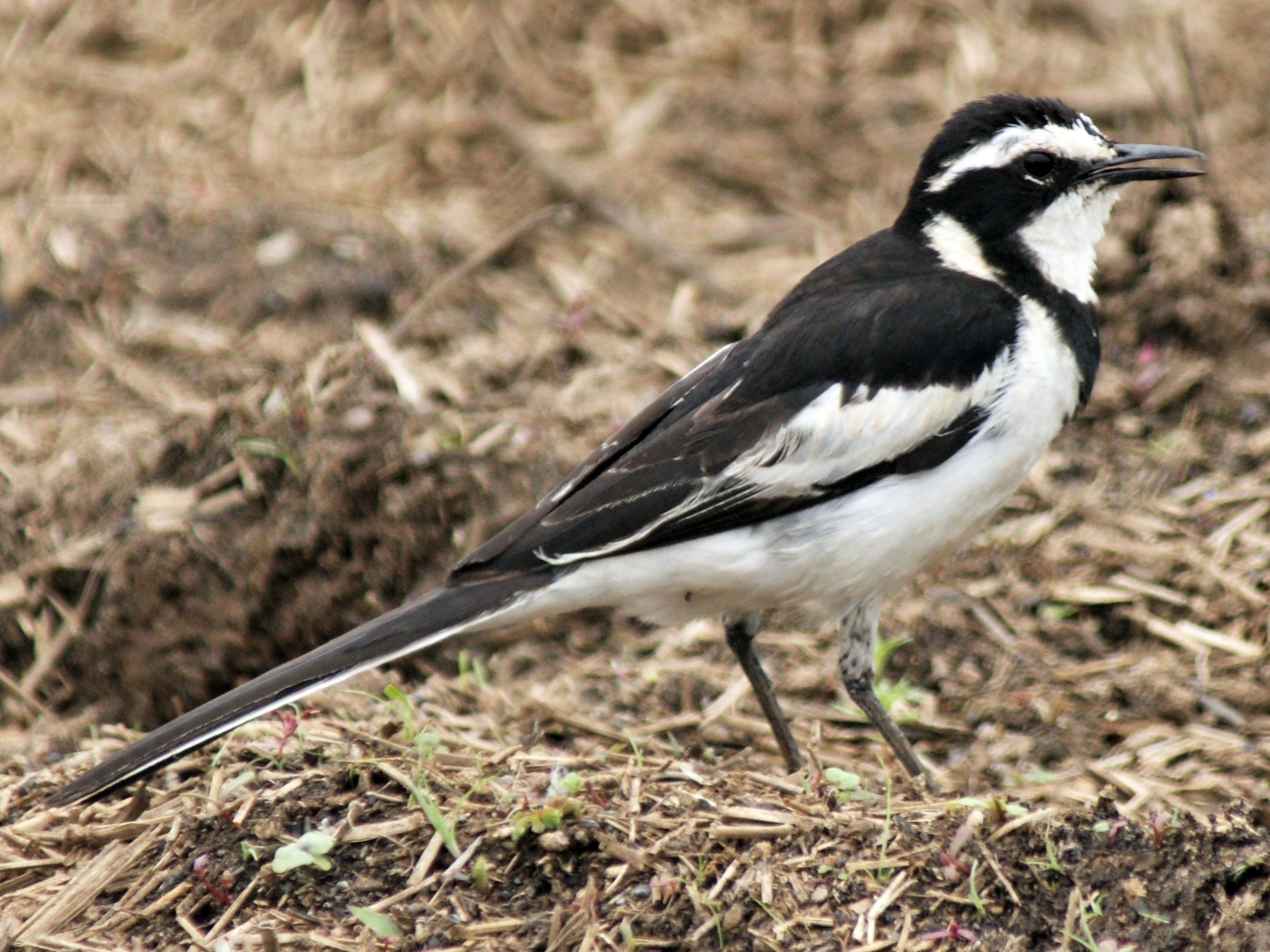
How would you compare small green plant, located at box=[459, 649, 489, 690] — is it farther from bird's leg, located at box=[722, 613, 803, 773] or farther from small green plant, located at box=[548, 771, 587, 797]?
small green plant, located at box=[548, 771, 587, 797]

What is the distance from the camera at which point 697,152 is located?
910 centimetres

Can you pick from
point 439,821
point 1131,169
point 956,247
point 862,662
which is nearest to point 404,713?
point 439,821

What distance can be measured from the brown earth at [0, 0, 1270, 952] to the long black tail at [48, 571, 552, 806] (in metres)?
0.17

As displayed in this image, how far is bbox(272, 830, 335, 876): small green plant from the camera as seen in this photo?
407 centimetres

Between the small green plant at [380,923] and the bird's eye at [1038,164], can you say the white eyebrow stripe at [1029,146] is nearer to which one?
the bird's eye at [1038,164]

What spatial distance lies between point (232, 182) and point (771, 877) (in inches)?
236

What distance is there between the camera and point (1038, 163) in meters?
5.28

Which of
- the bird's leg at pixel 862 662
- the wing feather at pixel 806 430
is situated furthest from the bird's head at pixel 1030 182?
the bird's leg at pixel 862 662

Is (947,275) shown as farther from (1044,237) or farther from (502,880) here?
(502,880)

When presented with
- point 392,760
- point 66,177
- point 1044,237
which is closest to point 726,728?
point 392,760

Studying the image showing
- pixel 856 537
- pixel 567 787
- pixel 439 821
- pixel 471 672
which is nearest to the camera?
pixel 439 821

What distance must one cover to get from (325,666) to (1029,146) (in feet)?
9.56

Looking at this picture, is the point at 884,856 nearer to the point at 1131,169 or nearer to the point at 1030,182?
the point at 1030,182

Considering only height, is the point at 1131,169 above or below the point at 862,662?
above
